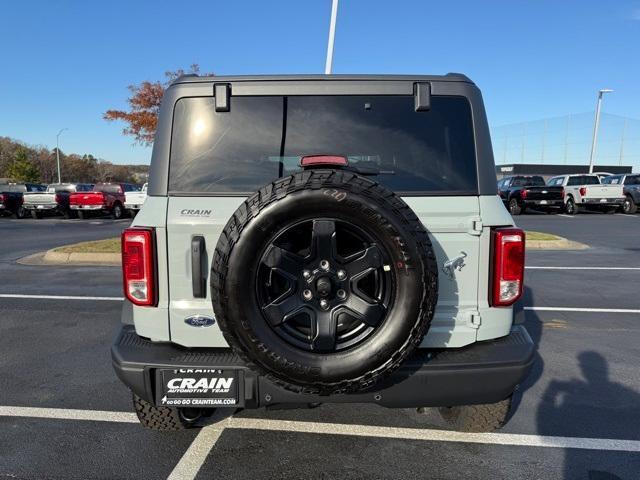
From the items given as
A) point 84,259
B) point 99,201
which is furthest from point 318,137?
A: point 99,201

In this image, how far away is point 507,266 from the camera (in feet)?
8.78

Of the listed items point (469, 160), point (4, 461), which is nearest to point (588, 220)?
point (469, 160)

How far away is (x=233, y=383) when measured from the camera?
2.52 meters

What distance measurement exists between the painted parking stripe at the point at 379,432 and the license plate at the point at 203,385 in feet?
2.09

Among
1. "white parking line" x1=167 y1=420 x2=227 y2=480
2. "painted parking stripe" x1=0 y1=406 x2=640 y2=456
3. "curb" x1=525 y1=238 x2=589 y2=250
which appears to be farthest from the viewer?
"curb" x1=525 y1=238 x2=589 y2=250

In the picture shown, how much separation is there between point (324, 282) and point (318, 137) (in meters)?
0.93

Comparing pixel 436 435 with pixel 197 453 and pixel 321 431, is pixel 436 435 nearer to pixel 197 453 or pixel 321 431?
pixel 321 431

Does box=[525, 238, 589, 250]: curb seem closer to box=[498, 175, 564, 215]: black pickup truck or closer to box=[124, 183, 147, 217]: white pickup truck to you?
box=[498, 175, 564, 215]: black pickup truck

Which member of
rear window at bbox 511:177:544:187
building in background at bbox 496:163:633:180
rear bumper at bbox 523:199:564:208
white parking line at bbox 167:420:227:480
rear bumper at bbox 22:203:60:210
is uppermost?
building in background at bbox 496:163:633:180

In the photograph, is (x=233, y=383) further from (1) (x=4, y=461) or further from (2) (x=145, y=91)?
(2) (x=145, y=91)

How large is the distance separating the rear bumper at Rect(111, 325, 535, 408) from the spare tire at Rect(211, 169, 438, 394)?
187 millimetres

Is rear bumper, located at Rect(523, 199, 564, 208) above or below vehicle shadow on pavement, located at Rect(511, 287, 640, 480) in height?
above

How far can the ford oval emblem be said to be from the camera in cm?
265

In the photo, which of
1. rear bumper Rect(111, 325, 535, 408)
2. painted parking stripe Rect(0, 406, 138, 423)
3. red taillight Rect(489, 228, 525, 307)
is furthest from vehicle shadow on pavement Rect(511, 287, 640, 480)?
painted parking stripe Rect(0, 406, 138, 423)
